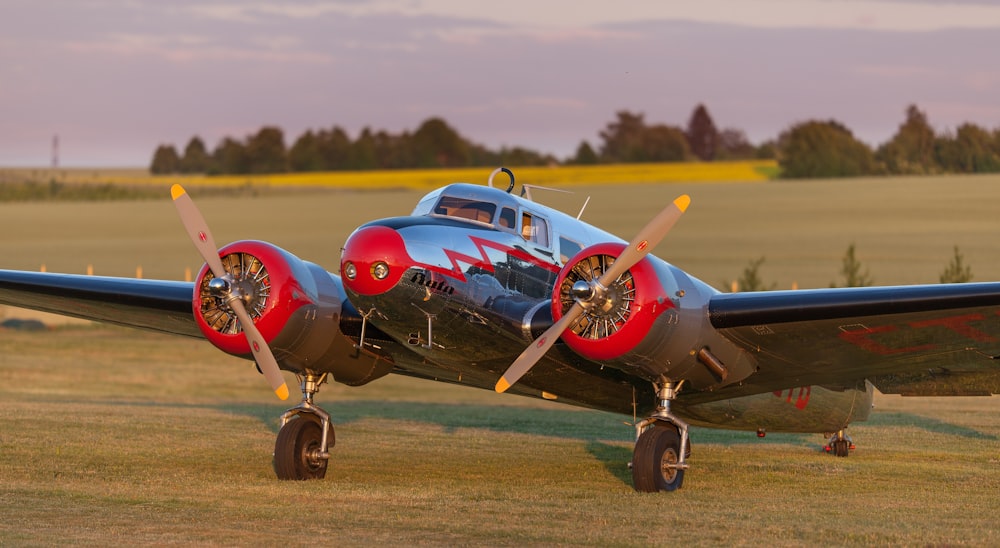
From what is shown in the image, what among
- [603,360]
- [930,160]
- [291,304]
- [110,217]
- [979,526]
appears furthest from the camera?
[110,217]

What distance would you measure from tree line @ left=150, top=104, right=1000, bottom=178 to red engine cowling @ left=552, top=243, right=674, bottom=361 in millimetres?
80315

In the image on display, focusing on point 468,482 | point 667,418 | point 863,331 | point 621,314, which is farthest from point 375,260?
point 863,331

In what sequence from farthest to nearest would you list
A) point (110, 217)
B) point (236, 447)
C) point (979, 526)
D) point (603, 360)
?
point (110, 217), point (236, 447), point (603, 360), point (979, 526)

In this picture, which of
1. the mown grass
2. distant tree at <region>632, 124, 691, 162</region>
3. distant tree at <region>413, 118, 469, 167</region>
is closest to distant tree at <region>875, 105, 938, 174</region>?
distant tree at <region>632, 124, 691, 162</region>

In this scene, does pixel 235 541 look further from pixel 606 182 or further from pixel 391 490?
pixel 606 182

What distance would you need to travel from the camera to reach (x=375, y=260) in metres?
14.1

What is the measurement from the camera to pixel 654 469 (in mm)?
15000

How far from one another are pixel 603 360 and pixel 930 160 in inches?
2860

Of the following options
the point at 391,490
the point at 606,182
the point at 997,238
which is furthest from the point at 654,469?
the point at 606,182

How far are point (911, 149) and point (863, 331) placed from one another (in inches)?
2877

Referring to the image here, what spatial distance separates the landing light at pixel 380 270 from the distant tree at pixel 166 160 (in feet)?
361

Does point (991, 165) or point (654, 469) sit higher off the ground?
point (991, 165)

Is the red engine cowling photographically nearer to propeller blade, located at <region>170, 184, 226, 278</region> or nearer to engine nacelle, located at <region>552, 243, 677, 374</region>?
engine nacelle, located at <region>552, 243, 677, 374</region>

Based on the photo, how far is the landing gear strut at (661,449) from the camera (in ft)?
49.3
